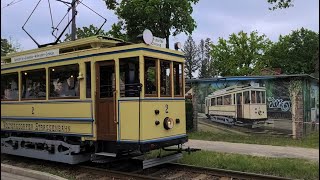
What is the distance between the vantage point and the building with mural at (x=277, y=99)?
54.2 ft

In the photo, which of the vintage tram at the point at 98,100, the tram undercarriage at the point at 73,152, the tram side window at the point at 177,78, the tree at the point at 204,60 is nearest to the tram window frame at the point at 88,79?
the vintage tram at the point at 98,100

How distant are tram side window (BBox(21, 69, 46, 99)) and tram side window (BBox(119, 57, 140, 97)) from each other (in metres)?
2.85

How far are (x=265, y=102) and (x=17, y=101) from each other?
33.8ft

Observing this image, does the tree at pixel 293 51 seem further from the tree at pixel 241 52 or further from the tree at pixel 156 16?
the tree at pixel 156 16

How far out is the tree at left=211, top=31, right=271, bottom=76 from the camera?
51.6m

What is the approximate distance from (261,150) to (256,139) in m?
3.43

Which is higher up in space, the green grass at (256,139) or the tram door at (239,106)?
the tram door at (239,106)

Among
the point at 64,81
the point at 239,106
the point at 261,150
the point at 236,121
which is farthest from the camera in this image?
the point at 236,121

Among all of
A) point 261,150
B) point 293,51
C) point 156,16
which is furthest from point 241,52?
point 261,150

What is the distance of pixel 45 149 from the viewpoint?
429 inches

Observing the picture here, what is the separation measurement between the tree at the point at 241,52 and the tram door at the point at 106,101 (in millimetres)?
42416

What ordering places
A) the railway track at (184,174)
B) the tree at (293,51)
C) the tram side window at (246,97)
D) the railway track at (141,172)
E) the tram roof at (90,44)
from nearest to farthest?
the railway track at (184,174) → the railway track at (141,172) → the tram roof at (90,44) → the tram side window at (246,97) → the tree at (293,51)

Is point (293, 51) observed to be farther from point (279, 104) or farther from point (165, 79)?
point (165, 79)

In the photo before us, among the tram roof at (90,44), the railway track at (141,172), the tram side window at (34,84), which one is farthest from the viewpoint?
the tram side window at (34,84)
